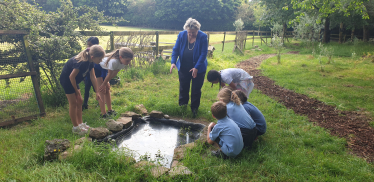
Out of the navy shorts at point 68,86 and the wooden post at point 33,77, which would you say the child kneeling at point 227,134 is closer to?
the navy shorts at point 68,86

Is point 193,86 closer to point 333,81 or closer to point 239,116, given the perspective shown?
point 239,116

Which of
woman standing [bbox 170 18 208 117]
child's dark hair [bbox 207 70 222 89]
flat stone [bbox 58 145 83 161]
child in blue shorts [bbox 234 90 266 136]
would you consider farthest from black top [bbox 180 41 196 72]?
flat stone [bbox 58 145 83 161]

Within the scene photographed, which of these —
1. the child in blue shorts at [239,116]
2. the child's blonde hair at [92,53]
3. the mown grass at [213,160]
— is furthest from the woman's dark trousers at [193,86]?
the child's blonde hair at [92,53]

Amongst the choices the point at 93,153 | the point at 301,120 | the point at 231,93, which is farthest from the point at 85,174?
the point at 301,120

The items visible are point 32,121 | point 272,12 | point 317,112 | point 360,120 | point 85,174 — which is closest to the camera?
point 85,174

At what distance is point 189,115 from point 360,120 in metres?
3.47

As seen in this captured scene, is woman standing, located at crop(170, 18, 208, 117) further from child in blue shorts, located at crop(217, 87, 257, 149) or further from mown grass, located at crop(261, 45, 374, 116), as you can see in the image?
mown grass, located at crop(261, 45, 374, 116)

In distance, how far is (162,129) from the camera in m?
4.05

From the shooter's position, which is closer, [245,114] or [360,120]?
[245,114]

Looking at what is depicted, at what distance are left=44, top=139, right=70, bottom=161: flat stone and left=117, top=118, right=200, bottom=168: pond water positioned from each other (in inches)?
29.2

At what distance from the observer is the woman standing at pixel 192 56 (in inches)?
161

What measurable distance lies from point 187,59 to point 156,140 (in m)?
1.69

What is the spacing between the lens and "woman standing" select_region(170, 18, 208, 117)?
4.08m

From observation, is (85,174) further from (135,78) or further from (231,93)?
(135,78)
